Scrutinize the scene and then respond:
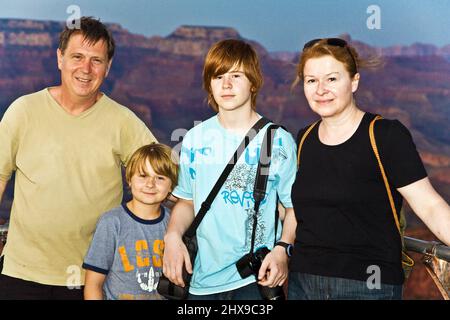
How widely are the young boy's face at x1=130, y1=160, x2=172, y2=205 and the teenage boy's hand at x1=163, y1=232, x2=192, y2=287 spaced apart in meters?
0.27

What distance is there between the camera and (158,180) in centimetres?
267

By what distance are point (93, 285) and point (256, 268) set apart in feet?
2.24

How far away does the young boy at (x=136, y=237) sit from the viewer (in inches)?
101

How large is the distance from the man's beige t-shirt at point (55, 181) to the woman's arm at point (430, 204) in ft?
4.24

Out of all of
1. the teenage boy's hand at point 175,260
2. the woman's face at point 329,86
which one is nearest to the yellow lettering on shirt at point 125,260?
the teenage boy's hand at point 175,260

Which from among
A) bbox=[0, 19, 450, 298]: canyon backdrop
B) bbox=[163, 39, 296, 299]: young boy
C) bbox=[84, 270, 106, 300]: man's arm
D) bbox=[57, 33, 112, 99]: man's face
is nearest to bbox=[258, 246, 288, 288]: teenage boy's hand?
bbox=[163, 39, 296, 299]: young boy

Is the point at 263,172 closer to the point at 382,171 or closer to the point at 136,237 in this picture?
the point at 382,171

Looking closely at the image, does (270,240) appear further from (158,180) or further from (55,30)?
(55,30)

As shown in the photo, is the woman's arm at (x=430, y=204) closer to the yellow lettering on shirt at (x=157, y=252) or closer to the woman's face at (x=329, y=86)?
the woman's face at (x=329, y=86)

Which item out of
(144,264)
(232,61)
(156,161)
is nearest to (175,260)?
(144,264)

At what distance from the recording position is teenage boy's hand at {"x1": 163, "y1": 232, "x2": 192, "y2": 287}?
94.0 inches

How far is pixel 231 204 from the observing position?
2.39 metres

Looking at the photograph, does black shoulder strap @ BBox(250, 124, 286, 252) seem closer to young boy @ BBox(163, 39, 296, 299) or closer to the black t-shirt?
young boy @ BBox(163, 39, 296, 299)

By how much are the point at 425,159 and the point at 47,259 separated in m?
34.0
